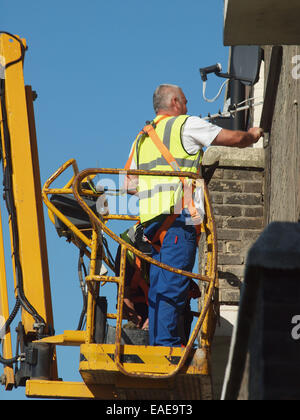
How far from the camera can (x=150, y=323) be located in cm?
657

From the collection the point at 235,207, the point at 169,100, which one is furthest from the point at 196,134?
the point at 235,207

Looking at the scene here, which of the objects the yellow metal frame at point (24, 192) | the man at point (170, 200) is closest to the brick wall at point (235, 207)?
the man at point (170, 200)

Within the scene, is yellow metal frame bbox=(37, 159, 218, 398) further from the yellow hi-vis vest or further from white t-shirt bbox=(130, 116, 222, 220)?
white t-shirt bbox=(130, 116, 222, 220)

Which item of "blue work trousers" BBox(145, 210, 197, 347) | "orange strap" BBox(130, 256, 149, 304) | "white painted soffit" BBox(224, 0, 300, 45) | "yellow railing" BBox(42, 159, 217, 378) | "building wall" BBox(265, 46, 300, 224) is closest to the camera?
A: "white painted soffit" BBox(224, 0, 300, 45)

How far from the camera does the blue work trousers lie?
6508 mm

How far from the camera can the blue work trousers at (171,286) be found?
21.4ft

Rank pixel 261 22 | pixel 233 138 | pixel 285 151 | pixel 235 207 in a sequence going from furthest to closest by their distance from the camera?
pixel 235 207
pixel 285 151
pixel 233 138
pixel 261 22

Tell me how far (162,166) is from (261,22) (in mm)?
1432

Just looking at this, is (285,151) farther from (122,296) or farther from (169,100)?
(122,296)

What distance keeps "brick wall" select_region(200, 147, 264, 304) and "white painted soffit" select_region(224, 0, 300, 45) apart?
7.82ft

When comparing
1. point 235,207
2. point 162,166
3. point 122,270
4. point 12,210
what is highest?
point 162,166

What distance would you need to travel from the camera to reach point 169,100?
7.32 m

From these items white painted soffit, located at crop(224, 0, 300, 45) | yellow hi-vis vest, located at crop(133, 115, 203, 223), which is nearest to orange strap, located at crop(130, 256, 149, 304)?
yellow hi-vis vest, located at crop(133, 115, 203, 223)
